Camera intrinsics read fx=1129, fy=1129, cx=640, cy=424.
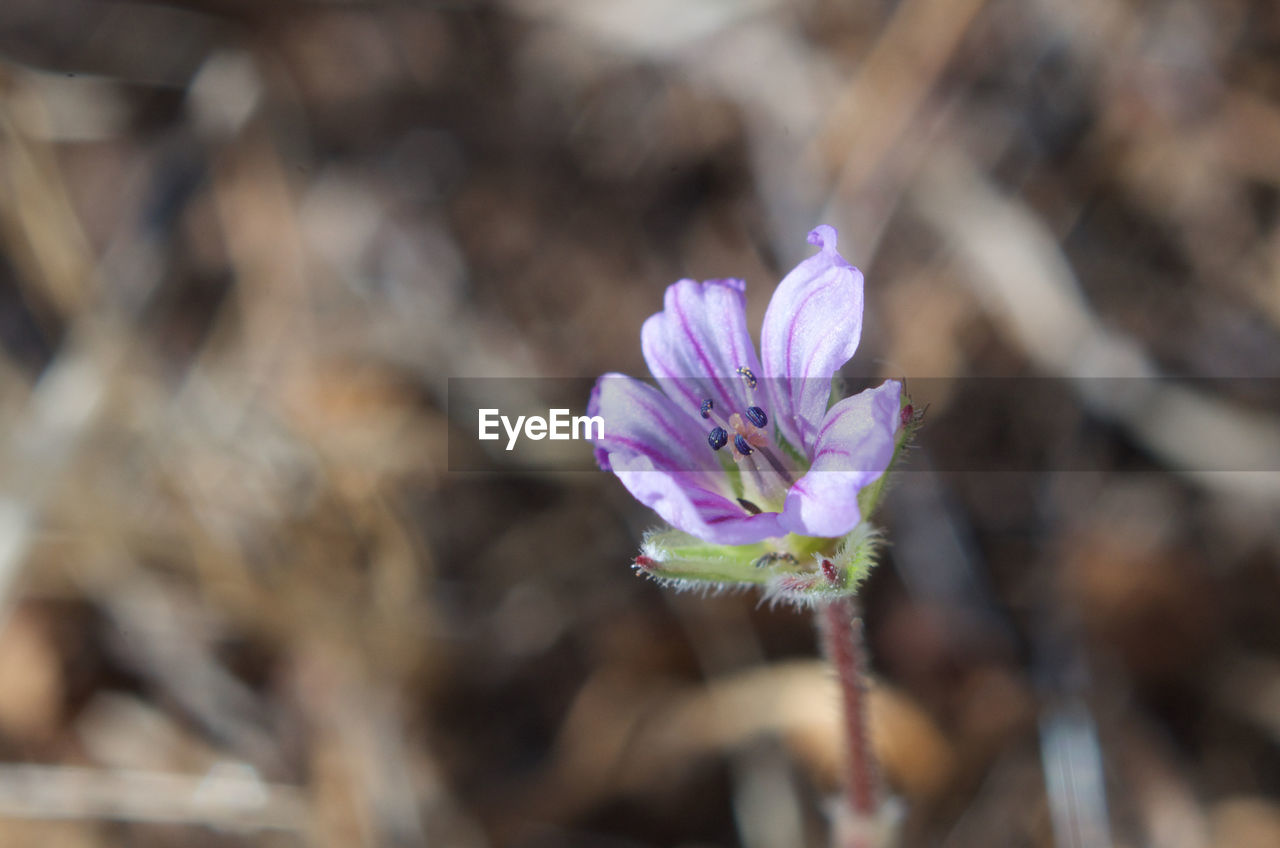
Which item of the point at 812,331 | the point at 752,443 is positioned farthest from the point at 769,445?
the point at 812,331

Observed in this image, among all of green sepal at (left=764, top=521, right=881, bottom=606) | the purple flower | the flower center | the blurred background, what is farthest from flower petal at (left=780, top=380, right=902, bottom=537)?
the blurred background

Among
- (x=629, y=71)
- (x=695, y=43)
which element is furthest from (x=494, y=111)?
(x=695, y=43)

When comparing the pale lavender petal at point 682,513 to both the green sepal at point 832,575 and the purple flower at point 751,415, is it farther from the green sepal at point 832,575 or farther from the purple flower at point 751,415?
the green sepal at point 832,575

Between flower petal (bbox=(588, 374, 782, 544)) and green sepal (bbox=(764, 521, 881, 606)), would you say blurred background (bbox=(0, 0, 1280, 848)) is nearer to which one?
flower petal (bbox=(588, 374, 782, 544))

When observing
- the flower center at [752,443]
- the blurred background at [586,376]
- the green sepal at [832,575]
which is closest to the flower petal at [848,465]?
the green sepal at [832,575]

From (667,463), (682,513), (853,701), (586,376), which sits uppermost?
(586,376)

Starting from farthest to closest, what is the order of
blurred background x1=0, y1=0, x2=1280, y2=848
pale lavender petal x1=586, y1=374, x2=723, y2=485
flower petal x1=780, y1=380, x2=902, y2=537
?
1. blurred background x1=0, y1=0, x2=1280, y2=848
2. pale lavender petal x1=586, y1=374, x2=723, y2=485
3. flower petal x1=780, y1=380, x2=902, y2=537

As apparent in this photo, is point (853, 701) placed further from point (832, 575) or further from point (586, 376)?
point (586, 376)

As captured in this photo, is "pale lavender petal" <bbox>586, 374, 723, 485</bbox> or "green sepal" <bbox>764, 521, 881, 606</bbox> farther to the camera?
"pale lavender petal" <bbox>586, 374, 723, 485</bbox>
